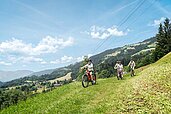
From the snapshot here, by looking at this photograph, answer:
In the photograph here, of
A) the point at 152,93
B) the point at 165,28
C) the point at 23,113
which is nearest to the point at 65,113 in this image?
the point at 23,113

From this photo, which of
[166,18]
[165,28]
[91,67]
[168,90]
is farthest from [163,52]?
[168,90]

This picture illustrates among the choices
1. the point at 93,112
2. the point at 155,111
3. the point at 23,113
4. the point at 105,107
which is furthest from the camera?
the point at 23,113

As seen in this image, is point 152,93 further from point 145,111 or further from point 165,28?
point 165,28

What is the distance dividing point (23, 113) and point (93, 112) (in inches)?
219

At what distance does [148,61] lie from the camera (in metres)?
144

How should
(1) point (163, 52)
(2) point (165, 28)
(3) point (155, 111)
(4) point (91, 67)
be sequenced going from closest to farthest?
(3) point (155, 111) < (4) point (91, 67) < (1) point (163, 52) < (2) point (165, 28)

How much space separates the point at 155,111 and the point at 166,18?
5484 inches

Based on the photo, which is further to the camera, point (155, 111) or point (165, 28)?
point (165, 28)

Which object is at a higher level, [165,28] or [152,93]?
[165,28]

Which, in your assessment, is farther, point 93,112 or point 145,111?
point 93,112

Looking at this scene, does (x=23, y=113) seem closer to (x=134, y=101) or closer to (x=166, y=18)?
(x=134, y=101)

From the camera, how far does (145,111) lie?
13828 millimetres

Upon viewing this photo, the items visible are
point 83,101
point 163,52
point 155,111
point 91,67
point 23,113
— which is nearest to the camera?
point 155,111

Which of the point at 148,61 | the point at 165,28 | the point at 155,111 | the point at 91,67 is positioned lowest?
the point at 155,111
